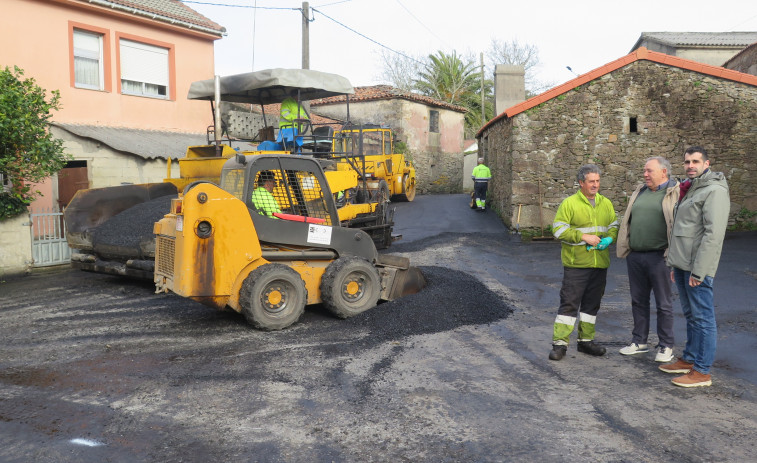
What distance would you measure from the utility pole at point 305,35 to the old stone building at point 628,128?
294 inches

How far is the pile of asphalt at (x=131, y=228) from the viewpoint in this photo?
28.6ft

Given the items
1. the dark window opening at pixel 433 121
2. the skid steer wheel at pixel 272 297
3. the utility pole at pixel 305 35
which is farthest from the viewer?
the dark window opening at pixel 433 121

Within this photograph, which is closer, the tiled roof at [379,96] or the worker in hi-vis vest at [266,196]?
the worker in hi-vis vest at [266,196]

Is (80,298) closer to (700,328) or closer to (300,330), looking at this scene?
(300,330)

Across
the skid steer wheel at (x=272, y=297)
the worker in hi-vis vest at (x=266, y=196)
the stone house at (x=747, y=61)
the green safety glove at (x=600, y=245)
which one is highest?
the stone house at (x=747, y=61)

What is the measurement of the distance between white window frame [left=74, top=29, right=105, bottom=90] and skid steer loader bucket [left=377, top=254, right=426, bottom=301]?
435 inches

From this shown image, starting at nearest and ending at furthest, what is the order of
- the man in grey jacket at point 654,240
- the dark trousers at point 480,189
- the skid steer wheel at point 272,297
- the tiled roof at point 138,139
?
1. the man in grey jacket at point 654,240
2. the skid steer wheel at point 272,297
3. the tiled roof at point 138,139
4. the dark trousers at point 480,189

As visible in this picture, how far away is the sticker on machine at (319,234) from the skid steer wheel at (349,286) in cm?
29

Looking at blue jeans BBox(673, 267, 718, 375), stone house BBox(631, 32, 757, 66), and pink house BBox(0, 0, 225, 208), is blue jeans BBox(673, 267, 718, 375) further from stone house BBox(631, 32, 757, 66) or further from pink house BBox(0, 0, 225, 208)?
stone house BBox(631, 32, 757, 66)

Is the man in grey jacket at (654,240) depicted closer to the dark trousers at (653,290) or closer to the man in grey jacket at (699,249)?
the dark trousers at (653,290)

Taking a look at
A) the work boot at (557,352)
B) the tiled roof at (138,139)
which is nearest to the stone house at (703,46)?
the tiled roof at (138,139)

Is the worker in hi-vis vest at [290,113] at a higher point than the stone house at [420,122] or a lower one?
lower

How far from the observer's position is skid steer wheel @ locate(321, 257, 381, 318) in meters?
7.19

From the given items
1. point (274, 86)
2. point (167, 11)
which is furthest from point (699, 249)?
point (167, 11)
